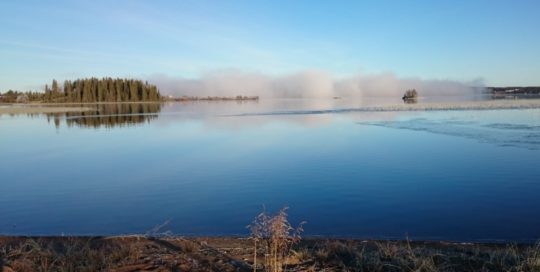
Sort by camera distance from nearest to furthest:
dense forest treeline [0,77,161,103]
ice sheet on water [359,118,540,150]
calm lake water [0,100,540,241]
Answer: calm lake water [0,100,540,241], ice sheet on water [359,118,540,150], dense forest treeline [0,77,161,103]

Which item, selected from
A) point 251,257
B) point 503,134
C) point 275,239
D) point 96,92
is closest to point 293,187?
point 251,257

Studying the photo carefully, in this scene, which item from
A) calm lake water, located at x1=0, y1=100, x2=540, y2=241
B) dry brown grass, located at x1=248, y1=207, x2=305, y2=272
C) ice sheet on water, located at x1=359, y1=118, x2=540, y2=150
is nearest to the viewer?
dry brown grass, located at x1=248, y1=207, x2=305, y2=272

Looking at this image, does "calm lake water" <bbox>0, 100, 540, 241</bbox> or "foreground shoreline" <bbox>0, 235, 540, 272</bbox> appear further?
"calm lake water" <bbox>0, 100, 540, 241</bbox>

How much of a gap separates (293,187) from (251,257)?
6.37m

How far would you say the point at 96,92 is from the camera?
16012cm

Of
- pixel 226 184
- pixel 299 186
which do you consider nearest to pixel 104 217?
pixel 226 184

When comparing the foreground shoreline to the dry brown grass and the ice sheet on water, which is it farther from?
the ice sheet on water

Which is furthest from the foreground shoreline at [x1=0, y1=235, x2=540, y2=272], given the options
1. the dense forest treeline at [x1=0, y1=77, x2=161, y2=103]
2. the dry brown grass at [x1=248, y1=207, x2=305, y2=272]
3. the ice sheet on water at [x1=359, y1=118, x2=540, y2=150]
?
the dense forest treeline at [x1=0, y1=77, x2=161, y2=103]

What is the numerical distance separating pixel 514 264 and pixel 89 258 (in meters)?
5.87

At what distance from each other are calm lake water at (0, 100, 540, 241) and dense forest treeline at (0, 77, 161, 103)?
469 feet

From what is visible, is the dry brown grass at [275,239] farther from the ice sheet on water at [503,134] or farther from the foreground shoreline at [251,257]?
the ice sheet on water at [503,134]

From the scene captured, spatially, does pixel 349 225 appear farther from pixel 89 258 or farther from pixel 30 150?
pixel 30 150

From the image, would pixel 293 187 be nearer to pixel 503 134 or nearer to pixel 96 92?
pixel 503 134

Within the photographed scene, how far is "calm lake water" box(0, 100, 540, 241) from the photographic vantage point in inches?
385
